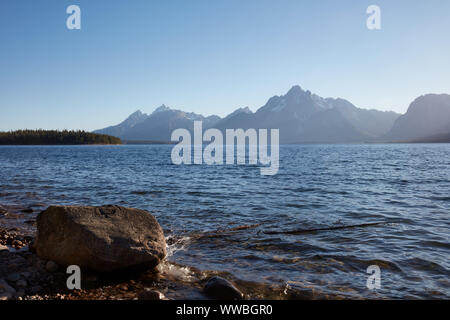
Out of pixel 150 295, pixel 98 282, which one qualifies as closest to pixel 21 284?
pixel 98 282

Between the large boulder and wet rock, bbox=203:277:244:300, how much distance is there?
194cm

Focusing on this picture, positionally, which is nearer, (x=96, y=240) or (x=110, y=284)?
(x=110, y=284)

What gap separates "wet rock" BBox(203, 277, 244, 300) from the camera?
7.11 m

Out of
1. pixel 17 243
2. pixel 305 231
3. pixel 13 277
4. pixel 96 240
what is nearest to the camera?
pixel 13 277

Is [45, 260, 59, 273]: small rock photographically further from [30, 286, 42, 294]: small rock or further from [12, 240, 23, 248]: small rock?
[12, 240, 23, 248]: small rock

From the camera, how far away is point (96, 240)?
25.3ft

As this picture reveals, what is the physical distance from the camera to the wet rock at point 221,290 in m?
7.11

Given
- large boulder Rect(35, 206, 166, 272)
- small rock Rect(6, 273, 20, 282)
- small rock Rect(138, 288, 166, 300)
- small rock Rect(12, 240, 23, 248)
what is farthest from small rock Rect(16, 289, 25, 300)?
small rock Rect(12, 240, 23, 248)

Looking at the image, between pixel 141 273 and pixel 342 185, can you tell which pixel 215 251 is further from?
pixel 342 185

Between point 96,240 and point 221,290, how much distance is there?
3.54m

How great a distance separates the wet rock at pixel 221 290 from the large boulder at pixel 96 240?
194 centimetres

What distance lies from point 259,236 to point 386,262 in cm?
463

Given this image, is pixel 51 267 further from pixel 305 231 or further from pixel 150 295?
pixel 305 231
